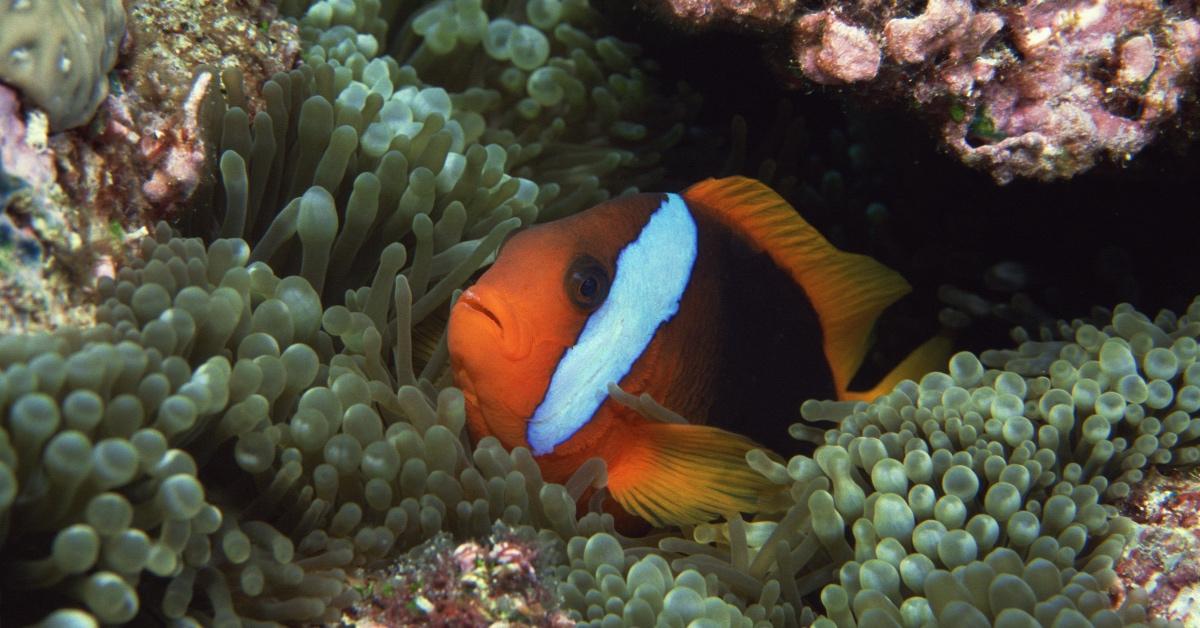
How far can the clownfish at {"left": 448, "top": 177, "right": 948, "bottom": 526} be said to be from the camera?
1.41m

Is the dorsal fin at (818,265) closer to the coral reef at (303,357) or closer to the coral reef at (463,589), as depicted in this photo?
the coral reef at (303,357)

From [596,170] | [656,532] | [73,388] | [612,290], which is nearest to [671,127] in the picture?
[596,170]

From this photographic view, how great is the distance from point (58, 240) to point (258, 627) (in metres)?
0.58

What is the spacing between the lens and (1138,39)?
60.7 inches

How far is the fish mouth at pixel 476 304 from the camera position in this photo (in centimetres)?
136

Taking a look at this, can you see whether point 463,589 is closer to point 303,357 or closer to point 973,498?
point 303,357

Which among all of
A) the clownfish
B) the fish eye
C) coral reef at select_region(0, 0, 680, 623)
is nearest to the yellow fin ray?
the clownfish

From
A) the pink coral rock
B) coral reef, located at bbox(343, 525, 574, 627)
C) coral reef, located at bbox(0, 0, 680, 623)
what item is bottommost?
coral reef, located at bbox(343, 525, 574, 627)

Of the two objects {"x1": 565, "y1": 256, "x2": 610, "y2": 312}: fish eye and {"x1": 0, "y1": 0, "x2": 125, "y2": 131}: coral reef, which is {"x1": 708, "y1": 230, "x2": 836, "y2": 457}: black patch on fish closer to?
{"x1": 565, "y1": 256, "x2": 610, "y2": 312}: fish eye

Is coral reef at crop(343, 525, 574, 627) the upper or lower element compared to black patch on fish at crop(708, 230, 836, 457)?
lower

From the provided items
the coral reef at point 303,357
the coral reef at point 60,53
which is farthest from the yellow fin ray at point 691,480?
the coral reef at point 60,53

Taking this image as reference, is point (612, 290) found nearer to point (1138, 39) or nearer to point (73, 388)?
point (73, 388)

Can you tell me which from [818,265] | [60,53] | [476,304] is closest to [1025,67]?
[818,265]

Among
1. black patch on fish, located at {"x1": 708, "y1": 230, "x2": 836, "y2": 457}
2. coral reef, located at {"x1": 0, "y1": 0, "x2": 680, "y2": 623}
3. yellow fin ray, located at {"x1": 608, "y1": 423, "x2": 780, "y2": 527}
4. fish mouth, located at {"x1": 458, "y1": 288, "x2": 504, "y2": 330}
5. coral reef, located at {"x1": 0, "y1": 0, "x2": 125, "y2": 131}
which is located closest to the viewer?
coral reef, located at {"x1": 0, "y1": 0, "x2": 680, "y2": 623}
